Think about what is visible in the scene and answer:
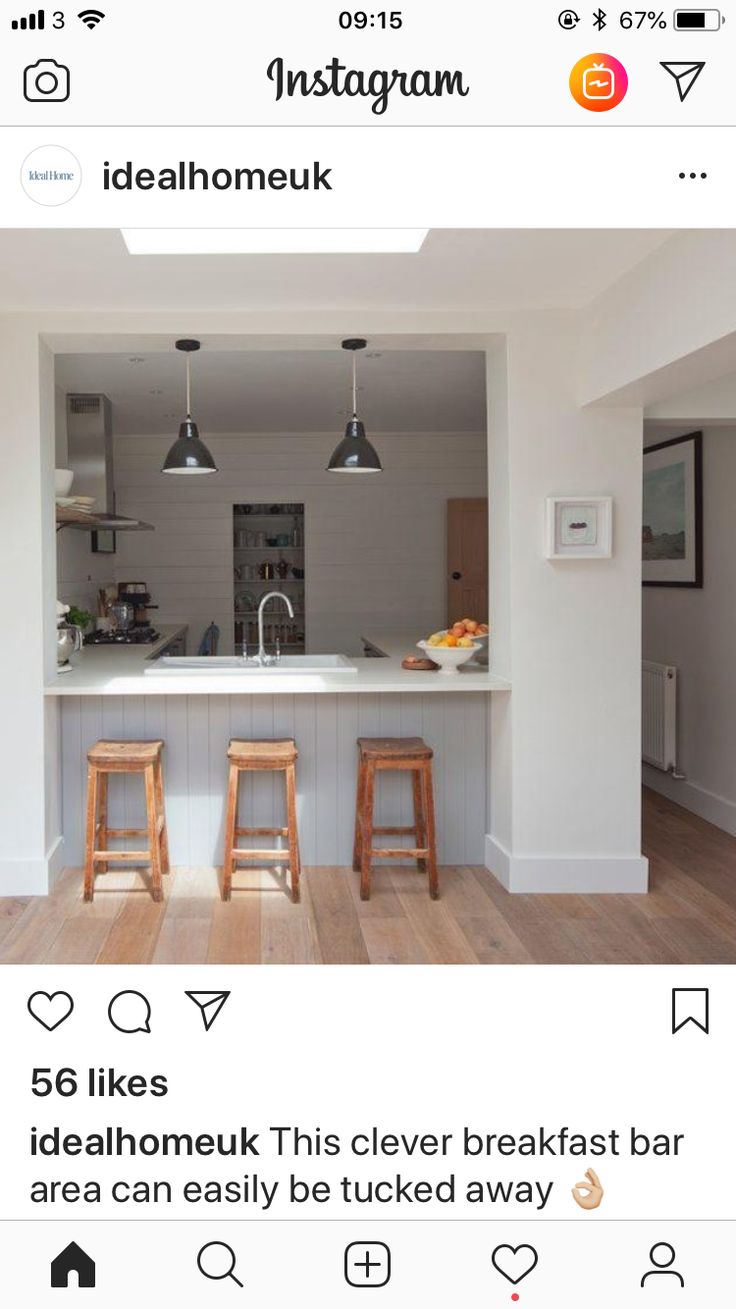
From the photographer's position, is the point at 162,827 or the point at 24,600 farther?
the point at 162,827

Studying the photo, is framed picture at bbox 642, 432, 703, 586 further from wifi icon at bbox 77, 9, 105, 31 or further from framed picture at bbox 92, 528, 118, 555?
wifi icon at bbox 77, 9, 105, 31

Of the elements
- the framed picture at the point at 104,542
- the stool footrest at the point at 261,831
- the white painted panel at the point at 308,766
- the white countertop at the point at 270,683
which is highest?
the framed picture at the point at 104,542

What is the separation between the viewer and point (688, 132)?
3.11ft

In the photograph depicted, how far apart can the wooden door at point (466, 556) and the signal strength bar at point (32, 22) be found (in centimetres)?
667

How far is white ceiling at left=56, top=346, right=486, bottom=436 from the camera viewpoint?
489 centimetres

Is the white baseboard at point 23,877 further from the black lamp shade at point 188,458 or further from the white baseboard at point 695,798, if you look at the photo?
the white baseboard at point 695,798

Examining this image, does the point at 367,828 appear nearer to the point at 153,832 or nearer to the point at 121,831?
the point at 153,832

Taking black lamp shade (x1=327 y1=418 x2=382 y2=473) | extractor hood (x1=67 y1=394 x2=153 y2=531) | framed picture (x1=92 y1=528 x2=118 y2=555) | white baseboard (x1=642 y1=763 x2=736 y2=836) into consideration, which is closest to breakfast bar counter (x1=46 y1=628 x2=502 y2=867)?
black lamp shade (x1=327 y1=418 x2=382 y2=473)

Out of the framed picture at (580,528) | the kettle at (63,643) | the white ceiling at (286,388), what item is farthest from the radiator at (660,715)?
the kettle at (63,643)

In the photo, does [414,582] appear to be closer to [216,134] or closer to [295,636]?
[295,636]
